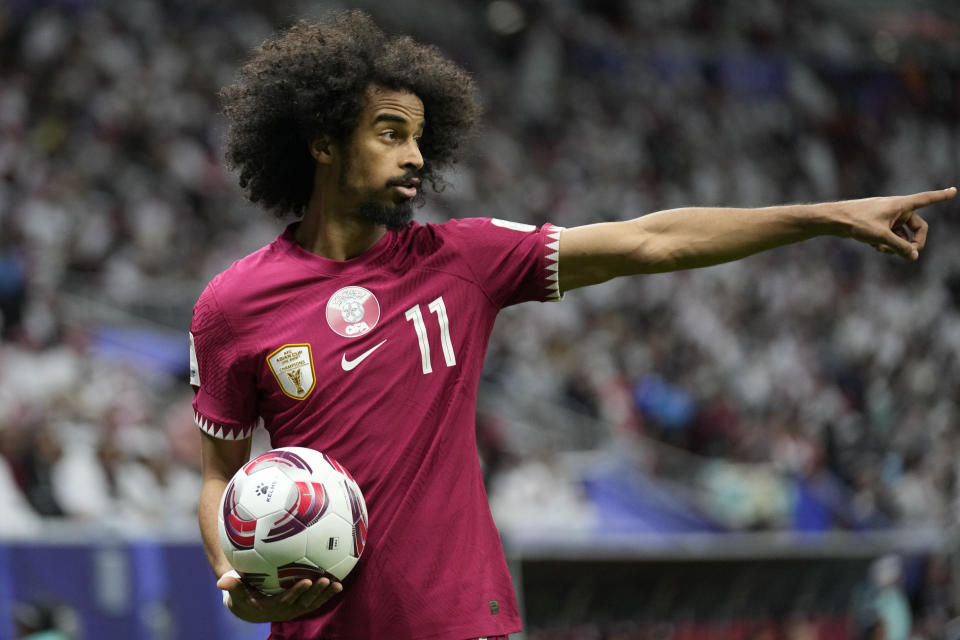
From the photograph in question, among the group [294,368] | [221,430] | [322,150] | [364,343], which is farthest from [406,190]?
[221,430]

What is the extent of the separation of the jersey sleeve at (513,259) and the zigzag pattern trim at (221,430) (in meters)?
0.74

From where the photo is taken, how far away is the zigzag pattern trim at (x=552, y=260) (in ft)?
11.0

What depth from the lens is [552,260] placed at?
3361 mm

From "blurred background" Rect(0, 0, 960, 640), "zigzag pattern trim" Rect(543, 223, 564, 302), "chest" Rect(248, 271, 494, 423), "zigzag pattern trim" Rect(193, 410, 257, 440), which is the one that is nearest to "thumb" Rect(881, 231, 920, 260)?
"zigzag pattern trim" Rect(543, 223, 564, 302)

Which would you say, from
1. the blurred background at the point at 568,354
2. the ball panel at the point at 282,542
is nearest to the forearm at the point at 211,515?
A: the ball panel at the point at 282,542

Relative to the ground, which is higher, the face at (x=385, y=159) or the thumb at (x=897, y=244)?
the face at (x=385, y=159)

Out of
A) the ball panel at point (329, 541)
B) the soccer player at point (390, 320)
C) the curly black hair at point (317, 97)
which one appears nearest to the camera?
the ball panel at point (329, 541)

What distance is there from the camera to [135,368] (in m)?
9.96

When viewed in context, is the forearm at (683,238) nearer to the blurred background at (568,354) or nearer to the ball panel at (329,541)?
the ball panel at (329,541)

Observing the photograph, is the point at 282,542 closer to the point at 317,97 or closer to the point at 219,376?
the point at 219,376

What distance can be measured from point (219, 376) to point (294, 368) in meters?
0.22

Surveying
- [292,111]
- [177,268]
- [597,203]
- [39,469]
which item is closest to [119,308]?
[177,268]

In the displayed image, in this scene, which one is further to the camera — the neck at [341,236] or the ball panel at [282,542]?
the neck at [341,236]

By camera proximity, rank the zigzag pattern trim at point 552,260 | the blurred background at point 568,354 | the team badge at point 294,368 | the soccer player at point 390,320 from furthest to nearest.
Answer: the blurred background at point 568,354, the zigzag pattern trim at point 552,260, the team badge at point 294,368, the soccer player at point 390,320
